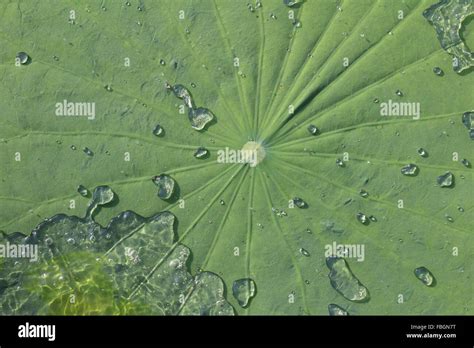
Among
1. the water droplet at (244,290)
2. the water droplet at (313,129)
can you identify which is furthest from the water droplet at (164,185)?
the water droplet at (313,129)

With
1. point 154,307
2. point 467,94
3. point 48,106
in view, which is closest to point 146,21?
point 48,106

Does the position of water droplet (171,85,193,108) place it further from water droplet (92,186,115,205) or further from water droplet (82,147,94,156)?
water droplet (92,186,115,205)

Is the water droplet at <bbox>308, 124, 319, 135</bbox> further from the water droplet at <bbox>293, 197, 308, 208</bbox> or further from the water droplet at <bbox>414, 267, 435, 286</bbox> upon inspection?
the water droplet at <bbox>414, 267, 435, 286</bbox>

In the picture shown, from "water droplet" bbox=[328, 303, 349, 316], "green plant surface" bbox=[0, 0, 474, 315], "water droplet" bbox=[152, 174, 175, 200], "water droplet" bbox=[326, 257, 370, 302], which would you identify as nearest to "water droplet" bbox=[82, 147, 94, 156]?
"green plant surface" bbox=[0, 0, 474, 315]

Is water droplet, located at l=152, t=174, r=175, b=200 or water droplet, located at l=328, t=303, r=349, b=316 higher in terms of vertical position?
water droplet, located at l=152, t=174, r=175, b=200

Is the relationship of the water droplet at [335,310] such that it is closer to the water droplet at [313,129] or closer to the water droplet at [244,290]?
the water droplet at [244,290]

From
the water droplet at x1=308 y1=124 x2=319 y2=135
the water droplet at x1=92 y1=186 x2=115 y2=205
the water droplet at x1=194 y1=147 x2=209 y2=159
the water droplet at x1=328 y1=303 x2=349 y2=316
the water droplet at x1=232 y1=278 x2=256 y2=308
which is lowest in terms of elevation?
the water droplet at x1=328 y1=303 x2=349 y2=316

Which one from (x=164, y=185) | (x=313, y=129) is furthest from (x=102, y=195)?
(x=313, y=129)
